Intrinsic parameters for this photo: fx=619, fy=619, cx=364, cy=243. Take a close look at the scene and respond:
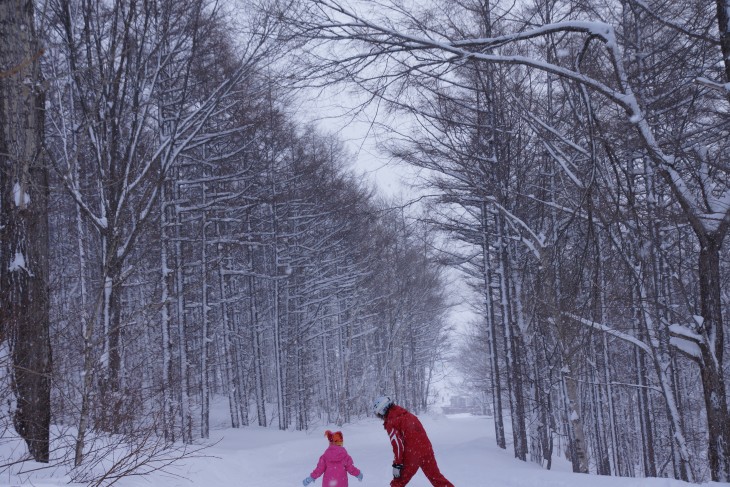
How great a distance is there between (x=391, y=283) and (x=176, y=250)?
15488 mm

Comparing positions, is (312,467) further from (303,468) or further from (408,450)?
(408,450)

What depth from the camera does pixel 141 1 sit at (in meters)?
9.26

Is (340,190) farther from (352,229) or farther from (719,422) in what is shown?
(719,422)

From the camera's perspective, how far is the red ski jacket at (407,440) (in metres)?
6.36

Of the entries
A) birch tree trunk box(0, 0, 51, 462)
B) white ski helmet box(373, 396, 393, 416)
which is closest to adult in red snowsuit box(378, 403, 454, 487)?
white ski helmet box(373, 396, 393, 416)

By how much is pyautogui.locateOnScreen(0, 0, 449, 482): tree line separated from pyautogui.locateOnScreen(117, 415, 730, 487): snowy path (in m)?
1.14

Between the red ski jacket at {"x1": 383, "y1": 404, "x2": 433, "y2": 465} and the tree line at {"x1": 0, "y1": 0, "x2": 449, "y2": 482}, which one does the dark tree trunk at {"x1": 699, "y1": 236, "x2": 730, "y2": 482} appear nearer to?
the red ski jacket at {"x1": 383, "y1": 404, "x2": 433, "y2": 465}

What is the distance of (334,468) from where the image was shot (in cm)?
832

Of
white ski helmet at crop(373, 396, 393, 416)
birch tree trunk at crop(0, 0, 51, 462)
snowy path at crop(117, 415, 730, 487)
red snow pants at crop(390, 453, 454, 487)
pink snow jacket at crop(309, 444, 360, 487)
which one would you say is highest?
birch tree trunk at crop(0, 0, 51, 462)

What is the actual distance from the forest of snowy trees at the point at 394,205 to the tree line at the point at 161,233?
0.08 metres

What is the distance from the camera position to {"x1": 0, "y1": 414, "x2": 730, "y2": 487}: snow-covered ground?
27.6ft

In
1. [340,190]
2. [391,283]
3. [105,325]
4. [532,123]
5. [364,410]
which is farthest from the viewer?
[364,410]

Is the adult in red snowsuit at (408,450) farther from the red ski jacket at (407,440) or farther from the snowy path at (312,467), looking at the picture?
the snowy path at (312,467)

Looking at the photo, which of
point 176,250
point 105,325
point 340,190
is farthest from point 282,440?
point 105,325
